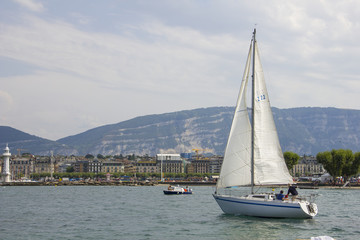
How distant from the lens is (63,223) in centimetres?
4062

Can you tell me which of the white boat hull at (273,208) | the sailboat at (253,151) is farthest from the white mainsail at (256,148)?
the white boat hull at (273,208)

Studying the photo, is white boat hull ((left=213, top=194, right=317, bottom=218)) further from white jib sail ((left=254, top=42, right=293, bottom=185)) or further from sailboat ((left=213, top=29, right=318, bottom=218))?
white jib sail ((left=254, top=42, right=293, bottom=185))

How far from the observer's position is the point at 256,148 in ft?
130

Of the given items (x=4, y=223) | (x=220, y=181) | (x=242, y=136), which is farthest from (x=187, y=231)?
(x=4, y=223)

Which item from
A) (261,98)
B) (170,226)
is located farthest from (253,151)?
(170,226)

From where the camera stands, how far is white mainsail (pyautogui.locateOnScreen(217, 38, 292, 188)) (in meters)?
39.4

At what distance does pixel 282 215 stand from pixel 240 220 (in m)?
2.97

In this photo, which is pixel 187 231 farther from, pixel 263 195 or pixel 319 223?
pixel 319 223

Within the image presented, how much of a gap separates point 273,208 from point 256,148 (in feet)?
15.1

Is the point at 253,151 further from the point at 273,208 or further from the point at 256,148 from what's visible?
the point at 273,208

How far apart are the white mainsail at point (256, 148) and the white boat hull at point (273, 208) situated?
153 centimetres

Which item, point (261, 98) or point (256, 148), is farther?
point (261, 98)

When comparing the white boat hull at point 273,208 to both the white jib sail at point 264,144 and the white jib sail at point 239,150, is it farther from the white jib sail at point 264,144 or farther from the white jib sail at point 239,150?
the white jib sail at point 264,144

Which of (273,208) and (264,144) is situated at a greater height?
(264,144)
